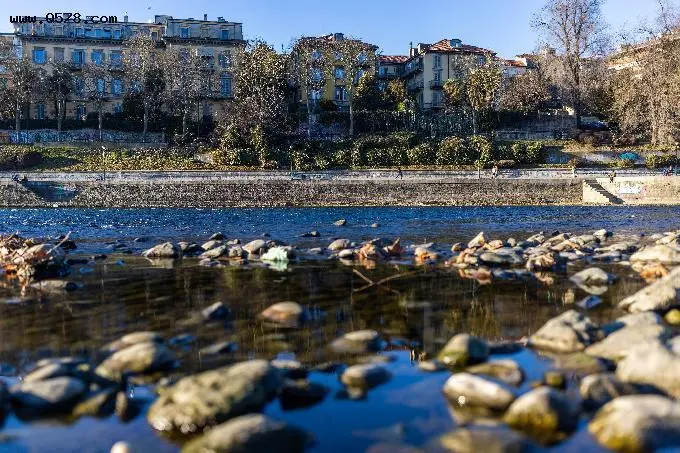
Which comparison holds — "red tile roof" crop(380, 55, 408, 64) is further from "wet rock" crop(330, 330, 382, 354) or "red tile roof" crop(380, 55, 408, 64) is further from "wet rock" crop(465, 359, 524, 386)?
"wet rock" crop(465, 359, 524, 386)

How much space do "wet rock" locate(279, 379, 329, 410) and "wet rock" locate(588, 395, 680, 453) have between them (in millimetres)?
2970

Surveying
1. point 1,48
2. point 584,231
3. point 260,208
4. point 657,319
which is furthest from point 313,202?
point 1,48

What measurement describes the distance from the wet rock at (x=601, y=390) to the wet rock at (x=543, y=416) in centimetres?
43

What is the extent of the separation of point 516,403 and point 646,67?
2326 inches

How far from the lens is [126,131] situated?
228 ft

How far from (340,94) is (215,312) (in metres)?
69.8

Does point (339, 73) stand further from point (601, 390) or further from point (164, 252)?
point (601, 390)

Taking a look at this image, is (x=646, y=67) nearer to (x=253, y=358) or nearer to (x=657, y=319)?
(x=657, y=319)

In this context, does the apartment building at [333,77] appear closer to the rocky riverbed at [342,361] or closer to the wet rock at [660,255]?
the wet rock at [660,255]

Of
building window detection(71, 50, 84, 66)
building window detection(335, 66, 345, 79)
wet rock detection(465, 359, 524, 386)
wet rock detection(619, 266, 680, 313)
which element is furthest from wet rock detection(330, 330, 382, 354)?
building window detection(71, 50, 84, 66)

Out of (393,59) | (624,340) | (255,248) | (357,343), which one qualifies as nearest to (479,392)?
(357,343)

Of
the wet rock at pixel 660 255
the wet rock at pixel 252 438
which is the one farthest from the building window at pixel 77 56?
the wet rock at pixel 252 438

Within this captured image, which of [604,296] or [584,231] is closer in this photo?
[604,296]

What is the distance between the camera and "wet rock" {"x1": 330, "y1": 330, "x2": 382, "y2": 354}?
8992 millimetres
